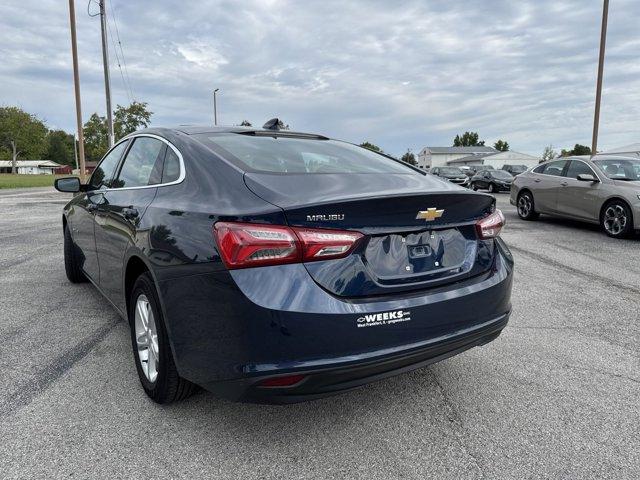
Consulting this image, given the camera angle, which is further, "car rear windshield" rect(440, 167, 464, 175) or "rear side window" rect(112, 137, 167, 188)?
"car rear windshield" rect(440, 167, 464, 175)

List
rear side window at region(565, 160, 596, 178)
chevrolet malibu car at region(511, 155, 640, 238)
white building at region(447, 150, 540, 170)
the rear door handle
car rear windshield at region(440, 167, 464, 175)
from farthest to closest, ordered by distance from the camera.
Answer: white building at region(447, 150, 540, 170) → car rear windshield at region(440, 167, 464, 175) → rear side window at region(565, 160, 596, 178) → chevrolet malibu car at region(511, 155, 640, 238) → the rear door handle

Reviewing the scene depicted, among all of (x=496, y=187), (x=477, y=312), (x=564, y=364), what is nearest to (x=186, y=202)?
(x=477, y=312)

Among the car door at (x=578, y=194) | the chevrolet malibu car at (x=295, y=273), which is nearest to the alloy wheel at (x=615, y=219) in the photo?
the car door at (x=578, y=194)

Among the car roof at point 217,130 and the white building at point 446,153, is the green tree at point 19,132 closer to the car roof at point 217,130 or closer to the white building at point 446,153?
the white building at point 446,153

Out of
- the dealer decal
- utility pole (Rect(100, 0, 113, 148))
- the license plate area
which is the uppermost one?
utility pole (Rect(100, 0, 113, 148))

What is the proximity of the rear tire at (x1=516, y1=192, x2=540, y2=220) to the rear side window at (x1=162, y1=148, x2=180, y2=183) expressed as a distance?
980cm

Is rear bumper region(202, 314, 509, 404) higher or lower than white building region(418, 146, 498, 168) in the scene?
lower

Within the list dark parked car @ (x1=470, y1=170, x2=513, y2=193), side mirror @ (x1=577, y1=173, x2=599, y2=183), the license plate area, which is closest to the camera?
the license plate area

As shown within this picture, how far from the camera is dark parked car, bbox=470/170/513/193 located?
2284cm

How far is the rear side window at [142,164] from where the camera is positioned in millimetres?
3016

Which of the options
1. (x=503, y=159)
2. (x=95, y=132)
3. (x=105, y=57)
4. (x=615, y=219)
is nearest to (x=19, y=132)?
(x=95, y=132)

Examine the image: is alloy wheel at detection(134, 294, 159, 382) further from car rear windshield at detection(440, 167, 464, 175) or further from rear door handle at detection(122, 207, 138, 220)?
car rear windshield at detection(440, 167, 464, 175)

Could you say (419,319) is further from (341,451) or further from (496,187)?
(496,187)

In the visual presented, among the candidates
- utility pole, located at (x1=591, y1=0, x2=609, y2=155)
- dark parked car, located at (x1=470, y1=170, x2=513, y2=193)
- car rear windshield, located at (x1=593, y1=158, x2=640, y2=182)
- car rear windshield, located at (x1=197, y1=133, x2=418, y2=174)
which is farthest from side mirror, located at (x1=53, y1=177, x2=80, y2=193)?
utility pole, located at (x1=591, y1=0, x2=609, y2=155)
